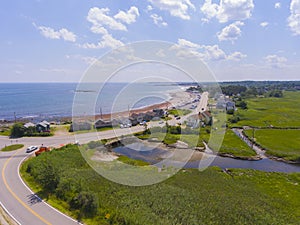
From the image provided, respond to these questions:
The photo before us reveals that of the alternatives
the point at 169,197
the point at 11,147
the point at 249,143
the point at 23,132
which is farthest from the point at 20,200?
the point at 249,143

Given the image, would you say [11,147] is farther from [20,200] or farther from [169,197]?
[169,197]

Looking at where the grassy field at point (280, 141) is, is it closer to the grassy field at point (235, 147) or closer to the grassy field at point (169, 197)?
the grassy field at point (235, 147)

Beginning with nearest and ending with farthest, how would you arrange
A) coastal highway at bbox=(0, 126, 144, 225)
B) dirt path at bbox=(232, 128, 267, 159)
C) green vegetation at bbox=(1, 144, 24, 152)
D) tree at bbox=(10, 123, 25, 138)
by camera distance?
coastal highway at bbox=(0, 126, 144, 225)
green vegetation at bbox=(1, 144, 24, 152)
dirt path at bbox=(232, 128, 267, 159)
tree at bbox=(10, 123, 25, 138)

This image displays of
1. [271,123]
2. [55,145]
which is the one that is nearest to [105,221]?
[55,145]

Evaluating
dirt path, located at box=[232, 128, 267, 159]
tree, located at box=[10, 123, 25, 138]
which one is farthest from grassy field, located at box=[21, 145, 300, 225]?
tree, located at box=[10, 123, 25, 138]

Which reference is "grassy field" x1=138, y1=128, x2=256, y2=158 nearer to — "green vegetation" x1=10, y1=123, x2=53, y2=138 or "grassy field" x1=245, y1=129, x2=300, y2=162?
"grassy field" x1=245, y1=129, x2=300, y2=162

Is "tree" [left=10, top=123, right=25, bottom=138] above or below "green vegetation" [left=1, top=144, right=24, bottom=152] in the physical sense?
above

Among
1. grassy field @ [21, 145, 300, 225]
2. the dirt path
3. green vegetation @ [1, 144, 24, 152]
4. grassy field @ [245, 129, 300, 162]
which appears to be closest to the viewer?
grassy field @ [21, 145, 300, 225]

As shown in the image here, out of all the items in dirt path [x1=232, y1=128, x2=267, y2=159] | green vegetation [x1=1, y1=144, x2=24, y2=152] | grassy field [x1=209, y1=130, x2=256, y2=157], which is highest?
green vegetation [x1=1, y1=144, x2=24, y2=152]
